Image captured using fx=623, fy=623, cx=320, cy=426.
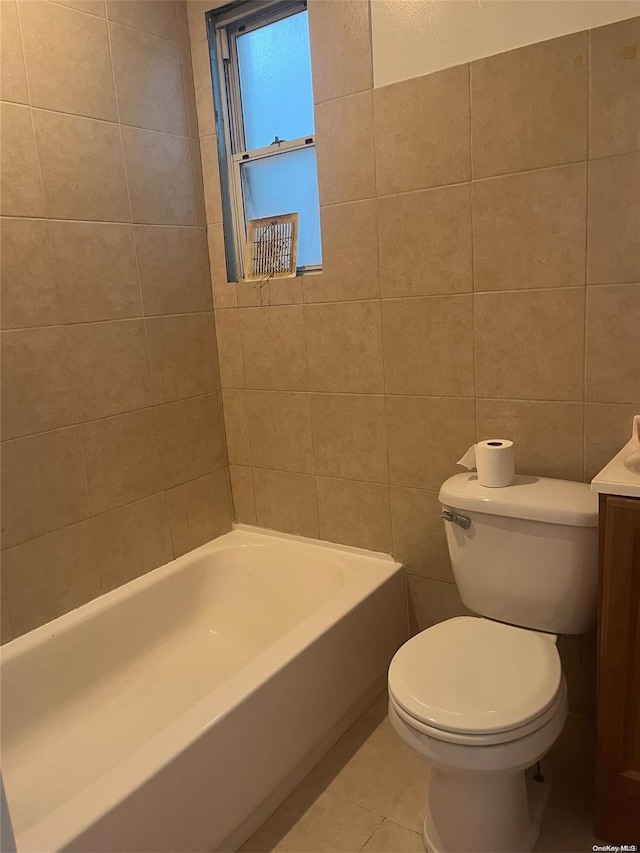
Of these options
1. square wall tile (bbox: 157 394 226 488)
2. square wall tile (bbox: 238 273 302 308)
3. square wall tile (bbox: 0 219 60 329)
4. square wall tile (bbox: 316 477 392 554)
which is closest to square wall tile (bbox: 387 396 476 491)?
square wall tile (bbox: 316 477 392 554)

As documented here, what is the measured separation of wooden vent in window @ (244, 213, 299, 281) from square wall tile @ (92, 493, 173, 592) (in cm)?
87

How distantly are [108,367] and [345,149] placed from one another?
100 cm

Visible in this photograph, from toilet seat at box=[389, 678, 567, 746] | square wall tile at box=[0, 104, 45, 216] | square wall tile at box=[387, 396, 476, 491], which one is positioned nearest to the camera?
toilet seat at box=[389, 678, 567, 746]

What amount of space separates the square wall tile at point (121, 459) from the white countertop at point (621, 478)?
140 centimetres

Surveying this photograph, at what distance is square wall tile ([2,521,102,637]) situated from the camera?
176 cm

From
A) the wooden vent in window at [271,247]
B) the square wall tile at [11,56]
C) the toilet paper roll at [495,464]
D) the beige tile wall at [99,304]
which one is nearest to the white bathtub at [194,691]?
the beige tile wall at [99,304]

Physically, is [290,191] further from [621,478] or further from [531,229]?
[621,478]

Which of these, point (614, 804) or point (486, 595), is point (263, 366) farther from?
point (614, 804)

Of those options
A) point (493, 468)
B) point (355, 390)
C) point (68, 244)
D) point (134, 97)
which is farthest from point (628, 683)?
point (134, 97)

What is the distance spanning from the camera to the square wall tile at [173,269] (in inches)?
81.2

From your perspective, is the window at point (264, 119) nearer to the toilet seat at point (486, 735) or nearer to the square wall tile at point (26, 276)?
the square wall tile at point (26, 276)

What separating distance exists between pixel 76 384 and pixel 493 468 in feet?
4.06

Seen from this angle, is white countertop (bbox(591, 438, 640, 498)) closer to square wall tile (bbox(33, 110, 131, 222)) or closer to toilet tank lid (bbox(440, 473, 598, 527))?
toilet tank lid (bbox(440, 473, 598, 527))

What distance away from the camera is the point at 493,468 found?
5.38 ft
